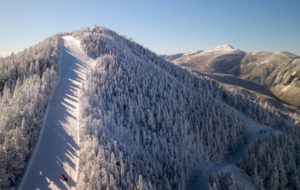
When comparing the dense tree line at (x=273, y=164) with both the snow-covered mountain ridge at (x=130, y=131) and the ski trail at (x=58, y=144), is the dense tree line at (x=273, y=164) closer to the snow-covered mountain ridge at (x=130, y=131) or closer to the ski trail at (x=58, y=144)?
the snow-covered mountain ridge at (x=130, y=131)

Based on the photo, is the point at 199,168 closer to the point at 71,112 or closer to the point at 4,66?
Answer: the point at 71,112

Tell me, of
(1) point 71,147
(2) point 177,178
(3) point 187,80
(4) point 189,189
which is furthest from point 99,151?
(3) point 187,80

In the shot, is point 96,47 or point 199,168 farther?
point 96,47

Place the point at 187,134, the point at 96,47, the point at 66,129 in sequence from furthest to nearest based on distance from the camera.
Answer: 1. the point at 96,47
2. the point at 187,134
3. the point at 66,129

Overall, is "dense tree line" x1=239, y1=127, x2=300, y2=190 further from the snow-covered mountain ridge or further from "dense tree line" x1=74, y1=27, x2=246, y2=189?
"dense tree line" x1=74, y1=27, x2=246, y2=189

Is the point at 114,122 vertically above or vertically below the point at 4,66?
below

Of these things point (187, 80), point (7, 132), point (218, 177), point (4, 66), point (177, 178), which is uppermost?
point (4, 66)
